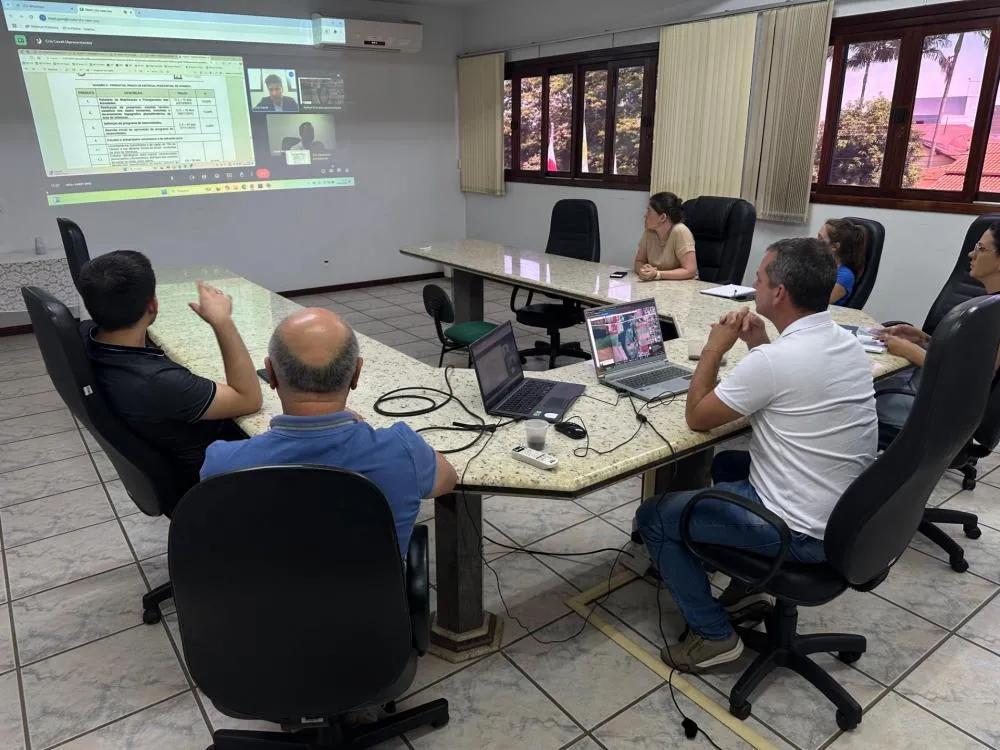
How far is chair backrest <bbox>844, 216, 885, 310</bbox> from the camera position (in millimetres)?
3557

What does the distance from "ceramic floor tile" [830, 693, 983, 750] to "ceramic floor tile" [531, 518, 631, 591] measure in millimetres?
877

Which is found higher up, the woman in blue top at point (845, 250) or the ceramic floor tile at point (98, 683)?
the woman in blue top at point (845, 250)

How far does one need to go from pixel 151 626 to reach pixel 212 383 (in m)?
0.90

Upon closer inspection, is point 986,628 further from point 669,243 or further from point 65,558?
point 65,558

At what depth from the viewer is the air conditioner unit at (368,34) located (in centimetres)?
621

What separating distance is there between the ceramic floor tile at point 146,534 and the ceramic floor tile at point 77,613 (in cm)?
14

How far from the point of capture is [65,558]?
2578 millimetres

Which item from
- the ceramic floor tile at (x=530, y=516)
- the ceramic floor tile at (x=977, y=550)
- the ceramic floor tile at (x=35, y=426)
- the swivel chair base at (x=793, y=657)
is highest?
the swivel chair base at (x=793, y=657)

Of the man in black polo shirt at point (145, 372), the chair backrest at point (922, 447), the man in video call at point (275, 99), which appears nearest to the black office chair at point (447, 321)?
the man in black polo shirt at point (145, 372)

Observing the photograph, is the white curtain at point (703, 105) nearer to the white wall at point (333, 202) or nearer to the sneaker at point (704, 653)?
the white wall at point (333, 202)

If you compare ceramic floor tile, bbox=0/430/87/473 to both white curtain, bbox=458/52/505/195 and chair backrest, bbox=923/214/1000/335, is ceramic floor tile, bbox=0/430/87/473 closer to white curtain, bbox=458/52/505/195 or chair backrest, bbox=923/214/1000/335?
chair backrest, bbox=923/214/1000/335

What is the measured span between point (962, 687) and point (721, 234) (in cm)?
282

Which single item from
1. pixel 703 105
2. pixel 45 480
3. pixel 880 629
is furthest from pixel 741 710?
pixel 703 105

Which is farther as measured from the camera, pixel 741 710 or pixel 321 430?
pixel 741 710
